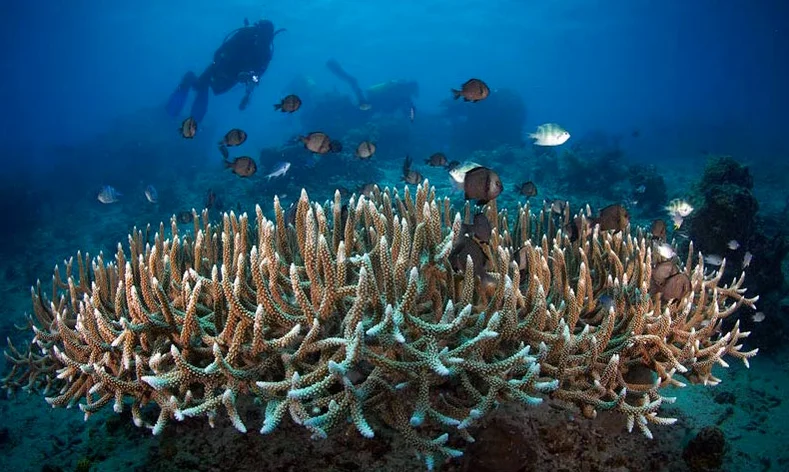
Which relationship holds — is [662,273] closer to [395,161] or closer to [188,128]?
[188,128]

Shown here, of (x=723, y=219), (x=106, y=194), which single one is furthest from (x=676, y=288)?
(x=106, y=194)

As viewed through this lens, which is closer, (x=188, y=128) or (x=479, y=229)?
(x=479, y=229)

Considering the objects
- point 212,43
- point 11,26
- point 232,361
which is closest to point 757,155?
Result: point 232,361

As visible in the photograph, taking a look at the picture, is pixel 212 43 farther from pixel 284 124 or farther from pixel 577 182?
pixel 577 182

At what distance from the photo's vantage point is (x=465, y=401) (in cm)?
292

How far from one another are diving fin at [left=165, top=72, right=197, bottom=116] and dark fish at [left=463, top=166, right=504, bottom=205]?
2429cm

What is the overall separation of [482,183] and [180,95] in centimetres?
2566

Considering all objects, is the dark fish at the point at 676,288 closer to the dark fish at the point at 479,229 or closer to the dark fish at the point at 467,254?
the dark fish at the point at 479,229

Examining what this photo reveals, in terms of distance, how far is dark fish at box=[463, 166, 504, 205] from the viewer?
4602 mm

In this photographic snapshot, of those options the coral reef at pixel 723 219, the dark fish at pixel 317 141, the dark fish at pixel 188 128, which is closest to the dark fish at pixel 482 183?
the dark fish at pixel 317 141

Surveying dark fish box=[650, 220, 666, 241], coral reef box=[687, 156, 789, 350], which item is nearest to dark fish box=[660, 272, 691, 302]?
dark fish box=[650, 220, 666, 241]

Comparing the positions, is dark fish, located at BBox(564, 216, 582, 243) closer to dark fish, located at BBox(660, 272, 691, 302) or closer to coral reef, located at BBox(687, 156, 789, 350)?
dark fish, located at BBox(660, 272, 691, 302)

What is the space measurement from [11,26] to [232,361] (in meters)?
99.1

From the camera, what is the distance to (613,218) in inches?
194
